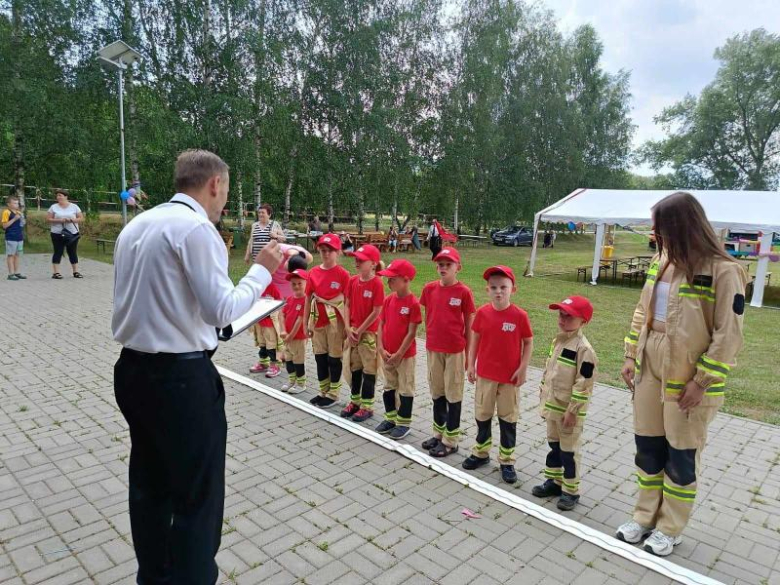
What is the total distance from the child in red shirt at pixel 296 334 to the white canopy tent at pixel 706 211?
957cm

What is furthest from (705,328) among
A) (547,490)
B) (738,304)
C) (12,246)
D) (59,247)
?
(12,246)

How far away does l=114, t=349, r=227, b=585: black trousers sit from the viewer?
2.01 meters

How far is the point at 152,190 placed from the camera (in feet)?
63.6

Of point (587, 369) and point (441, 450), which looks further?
point (441, 450)

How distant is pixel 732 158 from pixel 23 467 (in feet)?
143

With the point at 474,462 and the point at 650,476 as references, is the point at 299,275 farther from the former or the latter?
the point at 650,476

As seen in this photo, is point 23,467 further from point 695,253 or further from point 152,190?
point 152,190

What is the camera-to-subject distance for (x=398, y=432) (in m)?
4.61

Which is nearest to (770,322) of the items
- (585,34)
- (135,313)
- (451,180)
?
(135,313)

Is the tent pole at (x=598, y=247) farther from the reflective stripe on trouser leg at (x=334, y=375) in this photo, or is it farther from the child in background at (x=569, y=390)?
the child in background at (x=569, y=390)

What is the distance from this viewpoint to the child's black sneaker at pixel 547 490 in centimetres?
366

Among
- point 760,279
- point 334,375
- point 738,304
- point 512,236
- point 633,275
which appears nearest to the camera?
point 738,304

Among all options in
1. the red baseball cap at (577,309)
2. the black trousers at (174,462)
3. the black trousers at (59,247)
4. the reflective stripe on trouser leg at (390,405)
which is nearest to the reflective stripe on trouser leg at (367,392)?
the reflective stripe on trouser leg at (390,405)

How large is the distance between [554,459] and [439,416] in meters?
1.03
